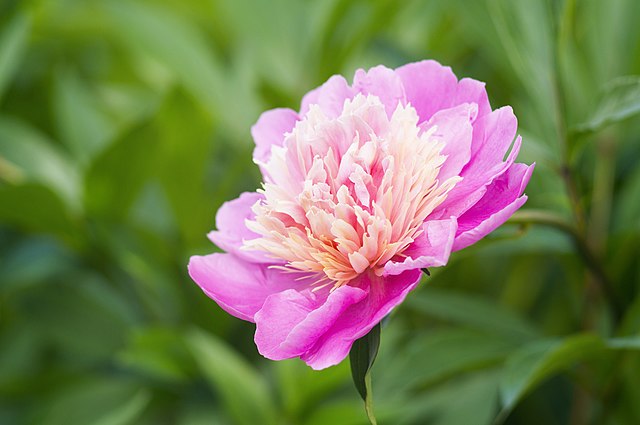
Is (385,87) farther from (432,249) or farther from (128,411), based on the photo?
(128,411)

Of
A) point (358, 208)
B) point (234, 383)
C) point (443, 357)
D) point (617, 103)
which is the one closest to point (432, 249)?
point (358, 208)

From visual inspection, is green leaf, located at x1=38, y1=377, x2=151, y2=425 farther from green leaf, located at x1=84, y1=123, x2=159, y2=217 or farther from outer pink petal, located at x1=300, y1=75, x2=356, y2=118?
outer pink petal, located at x1=300, y1=75, x2=356, y2=118

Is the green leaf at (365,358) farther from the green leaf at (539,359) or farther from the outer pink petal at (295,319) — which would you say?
the green leaf at (539,359)

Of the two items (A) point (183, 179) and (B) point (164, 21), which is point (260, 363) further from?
(B) point (164, 21)

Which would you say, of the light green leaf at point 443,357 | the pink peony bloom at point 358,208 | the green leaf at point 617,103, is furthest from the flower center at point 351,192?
the light green leaf at point 443,357

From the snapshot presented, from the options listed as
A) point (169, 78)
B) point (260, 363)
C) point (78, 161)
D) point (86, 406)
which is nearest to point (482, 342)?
point (260, 363)

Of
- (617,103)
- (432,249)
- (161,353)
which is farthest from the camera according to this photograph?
(161,353)

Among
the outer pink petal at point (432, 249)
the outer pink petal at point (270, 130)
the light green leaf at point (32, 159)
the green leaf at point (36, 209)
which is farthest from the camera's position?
the light green leaf at point (32, 159)
